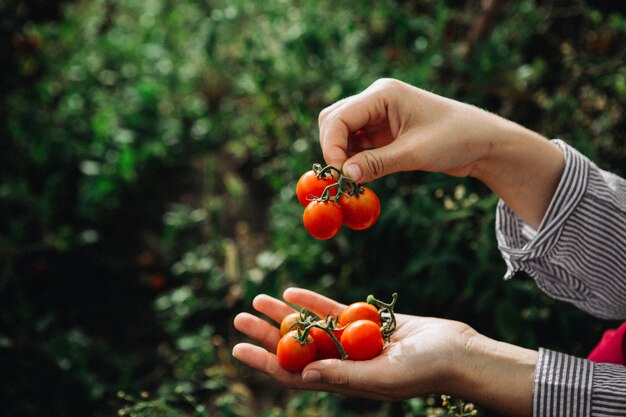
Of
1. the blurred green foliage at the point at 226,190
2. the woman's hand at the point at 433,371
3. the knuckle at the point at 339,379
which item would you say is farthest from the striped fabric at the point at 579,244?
the knuckle at the point at 339,379

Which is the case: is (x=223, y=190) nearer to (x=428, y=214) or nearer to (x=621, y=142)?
(x=428, y=214)

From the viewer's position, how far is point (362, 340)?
1.60 metres

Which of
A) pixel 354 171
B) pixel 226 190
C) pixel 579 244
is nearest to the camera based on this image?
pixel 354 171

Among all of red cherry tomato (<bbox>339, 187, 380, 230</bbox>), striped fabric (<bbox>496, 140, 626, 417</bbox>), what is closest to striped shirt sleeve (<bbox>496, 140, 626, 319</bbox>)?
striped fabric (<bbox>496, 140, 626, 417</bbox>)

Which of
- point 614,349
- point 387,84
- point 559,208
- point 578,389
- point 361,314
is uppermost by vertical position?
point 387,84

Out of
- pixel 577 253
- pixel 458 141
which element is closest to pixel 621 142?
pixel 577 253

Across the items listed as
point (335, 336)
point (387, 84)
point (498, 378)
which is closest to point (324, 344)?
point (335, 336)

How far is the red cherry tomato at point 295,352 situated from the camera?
1.63 m

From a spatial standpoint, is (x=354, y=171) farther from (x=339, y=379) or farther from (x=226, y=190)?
(x=226, y=190)

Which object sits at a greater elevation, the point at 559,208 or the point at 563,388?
the point at 559,208

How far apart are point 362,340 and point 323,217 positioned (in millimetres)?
416

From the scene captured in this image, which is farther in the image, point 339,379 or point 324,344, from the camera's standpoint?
point 324,344

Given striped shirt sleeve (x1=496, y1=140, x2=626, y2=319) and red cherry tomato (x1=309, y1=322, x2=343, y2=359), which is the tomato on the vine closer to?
red cherry tomato (x1=309, y1=322, x2=343, y2=359)

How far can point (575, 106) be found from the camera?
312 cm
